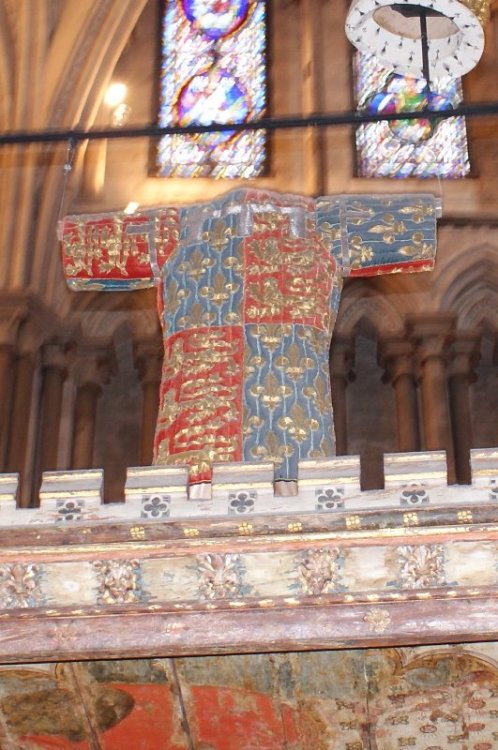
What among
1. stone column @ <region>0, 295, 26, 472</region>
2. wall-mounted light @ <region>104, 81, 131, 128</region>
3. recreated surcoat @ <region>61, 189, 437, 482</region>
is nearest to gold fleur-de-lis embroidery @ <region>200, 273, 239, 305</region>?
recreated surcoat @ <region>61, 189, 437, 482</region>

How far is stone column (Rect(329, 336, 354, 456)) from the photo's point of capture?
42.2ft

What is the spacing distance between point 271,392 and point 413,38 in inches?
84.4

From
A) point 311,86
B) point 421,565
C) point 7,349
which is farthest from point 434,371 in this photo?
point 421,565

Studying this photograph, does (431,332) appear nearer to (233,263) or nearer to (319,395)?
(233,263)

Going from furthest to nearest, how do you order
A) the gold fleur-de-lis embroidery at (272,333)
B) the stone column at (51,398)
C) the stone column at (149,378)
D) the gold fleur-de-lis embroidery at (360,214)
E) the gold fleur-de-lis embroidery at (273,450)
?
the stone column at (149,378) < the stone column at (51,398) < the gold fleur-de-lis embroidery at (360,214) < the gold fleur-de-lis embroidery at (272,333) < the gold fleur-de-lis embroidery at (273,450)

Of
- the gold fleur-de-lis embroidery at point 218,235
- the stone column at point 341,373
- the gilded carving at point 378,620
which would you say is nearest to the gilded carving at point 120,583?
the gilded carving at point 378,620

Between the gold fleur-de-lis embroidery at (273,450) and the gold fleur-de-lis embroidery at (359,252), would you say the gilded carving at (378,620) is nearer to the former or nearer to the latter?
the gold fleur-de-lis embroidery at (273,450)

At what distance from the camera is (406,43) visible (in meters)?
7.70

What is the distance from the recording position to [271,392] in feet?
21.7

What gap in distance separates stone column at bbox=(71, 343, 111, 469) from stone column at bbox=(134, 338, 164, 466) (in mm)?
307

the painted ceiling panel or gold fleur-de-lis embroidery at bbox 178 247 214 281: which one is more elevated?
gold fleur-de-lis embroidery at bbox 178 247 214 281

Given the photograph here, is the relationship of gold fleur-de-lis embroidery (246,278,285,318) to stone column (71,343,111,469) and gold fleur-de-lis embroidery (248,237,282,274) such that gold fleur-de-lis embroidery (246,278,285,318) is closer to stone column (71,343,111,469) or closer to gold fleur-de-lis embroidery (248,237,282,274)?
gold fleur-de-lis embroidery (248,237,282,274)

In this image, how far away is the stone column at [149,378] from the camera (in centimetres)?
1283

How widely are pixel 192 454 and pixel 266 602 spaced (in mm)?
1287
